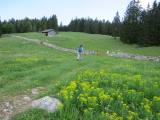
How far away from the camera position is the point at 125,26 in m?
75.9

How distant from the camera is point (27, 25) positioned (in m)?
140

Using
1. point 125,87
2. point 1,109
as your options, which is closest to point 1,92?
point 1,109

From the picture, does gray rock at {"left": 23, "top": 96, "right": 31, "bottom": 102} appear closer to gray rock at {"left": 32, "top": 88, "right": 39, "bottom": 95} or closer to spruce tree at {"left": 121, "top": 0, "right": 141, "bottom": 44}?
gray rock at {"left": 32, "top": 88, "right": 39, "bottom": 95}

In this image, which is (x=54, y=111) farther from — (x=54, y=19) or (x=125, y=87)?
(x=54, y=19)

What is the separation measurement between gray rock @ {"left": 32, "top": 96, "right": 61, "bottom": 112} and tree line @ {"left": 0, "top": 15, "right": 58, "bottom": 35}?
121 metres

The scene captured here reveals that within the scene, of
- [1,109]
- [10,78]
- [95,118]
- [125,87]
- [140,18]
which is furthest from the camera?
[140,18]

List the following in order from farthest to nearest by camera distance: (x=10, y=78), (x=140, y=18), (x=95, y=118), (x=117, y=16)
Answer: (x=117, y=16) < (x=140, y=18) < (x=10, y=78) < (x=95, y=118)

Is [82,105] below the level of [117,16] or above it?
below

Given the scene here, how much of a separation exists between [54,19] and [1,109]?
141554 mm

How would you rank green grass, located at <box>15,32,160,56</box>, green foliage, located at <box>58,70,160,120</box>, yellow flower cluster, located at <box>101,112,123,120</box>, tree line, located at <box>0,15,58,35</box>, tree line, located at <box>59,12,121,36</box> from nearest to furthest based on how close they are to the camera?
yellow flower cluster, located at <box>101,112,123,120</box>
green foliage, located at <box>58,70,160,120</box>
green grass, located at <box>15,32,160,56</box>
tree line, located at <box>0,15,58,35</box>
tree line, located at <box>59,12,121,36</box>

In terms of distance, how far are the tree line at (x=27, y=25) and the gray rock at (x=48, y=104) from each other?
12107 centimetres

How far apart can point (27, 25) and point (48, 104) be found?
13243cm

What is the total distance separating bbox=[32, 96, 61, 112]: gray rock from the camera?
10016mm

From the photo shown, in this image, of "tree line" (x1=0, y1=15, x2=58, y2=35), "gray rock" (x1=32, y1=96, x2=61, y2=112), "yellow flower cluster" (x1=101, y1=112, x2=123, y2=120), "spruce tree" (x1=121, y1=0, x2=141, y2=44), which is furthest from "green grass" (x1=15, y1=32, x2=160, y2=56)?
"tree line" (x1=0, y1=15, x2=58, y2=35)
